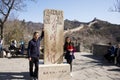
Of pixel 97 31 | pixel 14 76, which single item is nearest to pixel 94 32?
pixel 97 31

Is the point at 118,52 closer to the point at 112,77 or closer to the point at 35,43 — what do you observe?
the point at 112,77

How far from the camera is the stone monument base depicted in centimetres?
1048

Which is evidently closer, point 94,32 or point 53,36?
point 53,36

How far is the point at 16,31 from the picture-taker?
4044cm

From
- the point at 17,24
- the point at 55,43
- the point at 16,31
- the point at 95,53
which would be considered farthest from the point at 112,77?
the point at 17,24

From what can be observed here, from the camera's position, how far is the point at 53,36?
1095 cm

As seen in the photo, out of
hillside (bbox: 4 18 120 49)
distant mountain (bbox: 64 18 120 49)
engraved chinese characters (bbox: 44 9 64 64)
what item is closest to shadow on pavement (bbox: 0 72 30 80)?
engraved chinese characters (bbox: 44 9 64 64)

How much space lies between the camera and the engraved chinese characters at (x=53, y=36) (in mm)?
A: 10875

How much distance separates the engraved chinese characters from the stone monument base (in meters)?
0.35

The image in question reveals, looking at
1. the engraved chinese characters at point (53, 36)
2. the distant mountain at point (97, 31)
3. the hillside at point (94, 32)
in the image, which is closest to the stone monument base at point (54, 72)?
the engraved chinese characters at point (53, 36)

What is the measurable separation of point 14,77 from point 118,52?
24.5 ft

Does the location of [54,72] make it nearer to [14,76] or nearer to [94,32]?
[14,76]

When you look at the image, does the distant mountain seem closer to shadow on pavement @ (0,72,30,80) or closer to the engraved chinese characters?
shadow on pavement @ (0,72,30,80)

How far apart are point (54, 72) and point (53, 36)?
1355 millimetres
